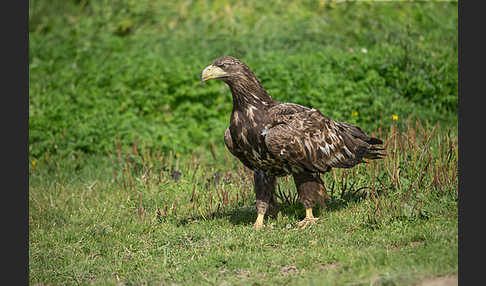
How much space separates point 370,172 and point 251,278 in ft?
9.21

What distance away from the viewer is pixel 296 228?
6.46 metres

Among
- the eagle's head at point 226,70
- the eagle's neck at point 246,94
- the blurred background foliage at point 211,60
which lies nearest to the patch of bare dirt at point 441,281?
the eagle's neck at point 246,94

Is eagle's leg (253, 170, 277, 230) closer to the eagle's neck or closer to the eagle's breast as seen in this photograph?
the eagle's breast

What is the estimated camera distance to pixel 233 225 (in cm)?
679

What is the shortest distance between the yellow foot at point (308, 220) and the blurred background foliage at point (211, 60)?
314cm

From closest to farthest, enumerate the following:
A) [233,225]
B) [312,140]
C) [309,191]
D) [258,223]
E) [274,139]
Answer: [274,139], [312,140], [309,191], [258,223], [233,225]

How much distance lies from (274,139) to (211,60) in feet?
18.4

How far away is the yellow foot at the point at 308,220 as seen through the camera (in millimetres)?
6482

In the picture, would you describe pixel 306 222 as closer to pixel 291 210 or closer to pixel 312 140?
pixel 291 210

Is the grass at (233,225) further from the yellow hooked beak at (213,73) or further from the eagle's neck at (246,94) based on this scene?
the yellow hooked beak at (213,73)

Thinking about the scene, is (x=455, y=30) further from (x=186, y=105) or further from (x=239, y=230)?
(x=239, y=230)

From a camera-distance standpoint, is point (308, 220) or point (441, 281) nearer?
point (441, 281)

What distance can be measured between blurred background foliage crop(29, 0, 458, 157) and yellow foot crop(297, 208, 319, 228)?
3139 mm

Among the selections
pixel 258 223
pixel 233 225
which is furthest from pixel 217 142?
pixel 258 223
